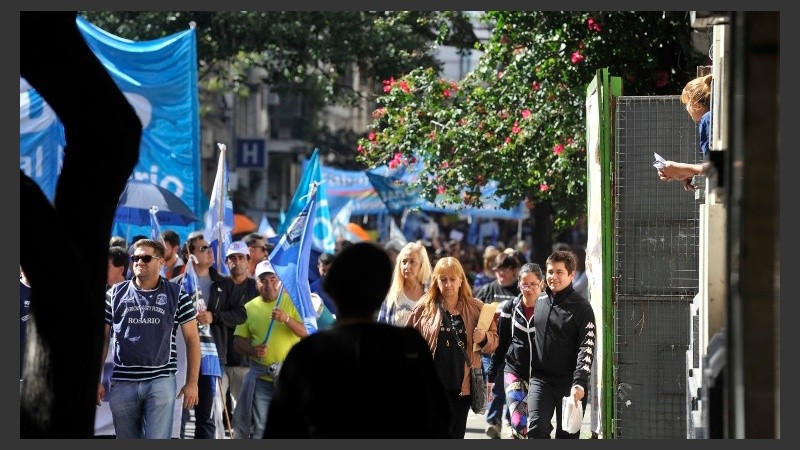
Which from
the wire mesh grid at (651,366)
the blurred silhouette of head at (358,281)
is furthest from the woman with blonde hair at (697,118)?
the blurred silhouette of head at (358,281)

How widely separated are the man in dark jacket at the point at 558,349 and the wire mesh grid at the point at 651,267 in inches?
10.4

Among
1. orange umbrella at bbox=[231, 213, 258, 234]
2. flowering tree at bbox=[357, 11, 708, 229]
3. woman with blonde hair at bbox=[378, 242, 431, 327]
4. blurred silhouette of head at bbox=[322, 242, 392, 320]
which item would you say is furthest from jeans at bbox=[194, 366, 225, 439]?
orange umbrella at bbox=[231, 213, 258, 234]

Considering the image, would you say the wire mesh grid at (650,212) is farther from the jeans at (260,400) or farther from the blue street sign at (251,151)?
the blue street sign at (251,151)

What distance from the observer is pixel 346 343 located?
5090 mm

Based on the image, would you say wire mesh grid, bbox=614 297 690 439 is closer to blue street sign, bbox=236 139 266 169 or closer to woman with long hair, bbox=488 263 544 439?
woman with long hair, bbox=488 263 544 439

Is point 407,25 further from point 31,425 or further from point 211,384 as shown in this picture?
point 31,425

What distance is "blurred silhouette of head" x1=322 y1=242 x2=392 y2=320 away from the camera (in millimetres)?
5250

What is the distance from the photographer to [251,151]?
4744 centimetres

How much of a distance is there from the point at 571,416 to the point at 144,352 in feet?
9.30

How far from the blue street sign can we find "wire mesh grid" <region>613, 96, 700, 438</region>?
37431mm

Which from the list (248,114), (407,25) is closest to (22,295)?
(407,25)

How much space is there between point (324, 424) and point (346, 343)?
280 millimetres

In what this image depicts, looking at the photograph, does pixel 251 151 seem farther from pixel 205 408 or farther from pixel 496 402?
pixel 205 408

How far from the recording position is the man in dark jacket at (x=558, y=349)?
1030 cm
